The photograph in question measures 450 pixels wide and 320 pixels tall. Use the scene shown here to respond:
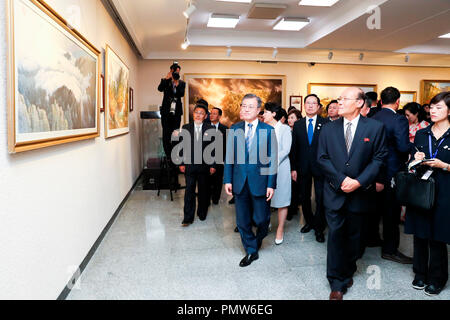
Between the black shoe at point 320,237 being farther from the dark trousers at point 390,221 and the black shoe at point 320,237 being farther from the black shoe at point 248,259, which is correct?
the black shoe at point 248,259

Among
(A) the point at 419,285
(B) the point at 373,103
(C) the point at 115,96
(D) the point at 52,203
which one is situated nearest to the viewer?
(D) the point at 52,203

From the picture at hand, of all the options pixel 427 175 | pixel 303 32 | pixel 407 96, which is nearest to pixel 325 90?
pixel 303 32

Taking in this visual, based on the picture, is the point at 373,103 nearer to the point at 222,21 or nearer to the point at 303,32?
the point at 222,21

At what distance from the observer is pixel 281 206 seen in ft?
13.3

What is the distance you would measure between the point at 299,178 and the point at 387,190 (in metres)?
1.25

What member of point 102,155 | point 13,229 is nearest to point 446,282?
point 13,229

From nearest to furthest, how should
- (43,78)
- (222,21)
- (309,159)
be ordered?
(43,78) → (309,159) → (222,21)

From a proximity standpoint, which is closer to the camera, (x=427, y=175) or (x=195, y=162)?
(x=427, y=175)

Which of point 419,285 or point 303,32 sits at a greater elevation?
point 303,32

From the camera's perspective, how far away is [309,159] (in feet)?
14.2

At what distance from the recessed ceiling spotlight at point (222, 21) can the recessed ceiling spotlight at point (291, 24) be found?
98 centimetres

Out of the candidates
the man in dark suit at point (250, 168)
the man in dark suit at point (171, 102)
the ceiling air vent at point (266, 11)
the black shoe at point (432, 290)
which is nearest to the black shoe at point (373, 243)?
the black shoe at point (432, 290)

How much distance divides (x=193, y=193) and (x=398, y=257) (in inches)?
110

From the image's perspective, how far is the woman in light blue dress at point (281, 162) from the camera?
4.03 meters
